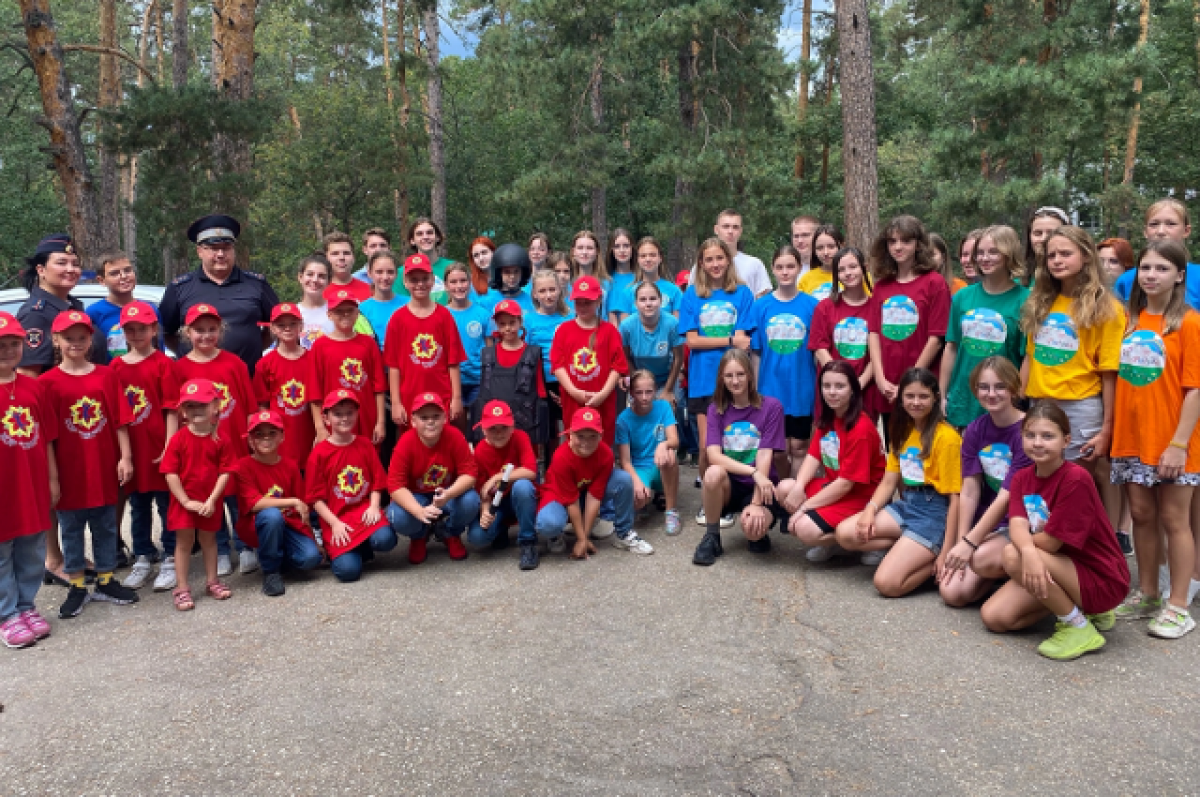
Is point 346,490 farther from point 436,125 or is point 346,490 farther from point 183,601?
point 436,125

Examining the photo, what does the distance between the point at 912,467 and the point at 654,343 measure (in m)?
2.33

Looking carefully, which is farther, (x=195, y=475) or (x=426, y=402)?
(x=426, y=402)

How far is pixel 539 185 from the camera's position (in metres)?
16.9

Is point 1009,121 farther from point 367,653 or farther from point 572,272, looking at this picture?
point 367,653

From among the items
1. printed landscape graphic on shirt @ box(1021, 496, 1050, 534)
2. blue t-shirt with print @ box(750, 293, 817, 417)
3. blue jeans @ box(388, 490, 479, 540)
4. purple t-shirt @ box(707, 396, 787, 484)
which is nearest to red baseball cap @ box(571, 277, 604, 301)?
purple t-shirt @ box(707, 396, 787, 484)

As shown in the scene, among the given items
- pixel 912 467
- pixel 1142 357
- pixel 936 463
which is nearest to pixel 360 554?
pixel 912 467

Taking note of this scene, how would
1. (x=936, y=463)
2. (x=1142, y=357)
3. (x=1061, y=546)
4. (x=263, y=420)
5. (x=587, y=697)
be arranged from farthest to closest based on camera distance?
(x=263, y=420), (x=936, y=463), (x=1142, y=357), (x=1061, y=546), (x=587, y=697)

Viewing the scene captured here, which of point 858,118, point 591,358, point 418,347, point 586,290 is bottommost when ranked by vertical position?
point 591,358

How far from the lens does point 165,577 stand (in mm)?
5371

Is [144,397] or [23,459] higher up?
[144,397]

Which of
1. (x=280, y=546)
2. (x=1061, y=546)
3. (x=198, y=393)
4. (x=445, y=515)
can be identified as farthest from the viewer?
(x=445, y=515)

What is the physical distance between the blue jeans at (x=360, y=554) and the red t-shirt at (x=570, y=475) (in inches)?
39.5

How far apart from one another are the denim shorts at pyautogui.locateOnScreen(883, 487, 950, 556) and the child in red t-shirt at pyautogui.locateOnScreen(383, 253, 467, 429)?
121 inches

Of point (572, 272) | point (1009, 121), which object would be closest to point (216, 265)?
point (572, 272)
